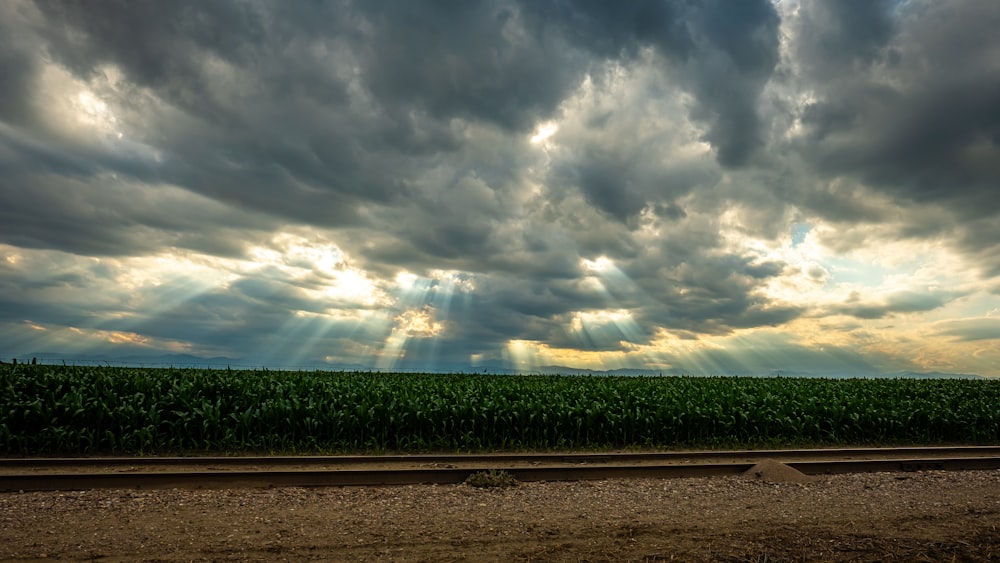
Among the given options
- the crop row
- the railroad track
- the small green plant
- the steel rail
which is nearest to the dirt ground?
the small green plant

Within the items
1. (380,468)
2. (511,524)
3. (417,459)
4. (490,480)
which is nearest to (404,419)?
(417,459)

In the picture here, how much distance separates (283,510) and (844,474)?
447 inches

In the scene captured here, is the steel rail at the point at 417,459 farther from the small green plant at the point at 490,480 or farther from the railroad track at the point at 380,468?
the small green plant at the point at 490,480

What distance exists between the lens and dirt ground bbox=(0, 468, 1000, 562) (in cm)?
707

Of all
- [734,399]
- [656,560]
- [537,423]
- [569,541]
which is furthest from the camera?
[734,399]

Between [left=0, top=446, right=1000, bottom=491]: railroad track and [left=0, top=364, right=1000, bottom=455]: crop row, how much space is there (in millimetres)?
1622

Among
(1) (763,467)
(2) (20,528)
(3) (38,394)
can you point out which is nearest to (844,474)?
(1) (763,467)

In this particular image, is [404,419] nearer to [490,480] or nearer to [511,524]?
[490,480]

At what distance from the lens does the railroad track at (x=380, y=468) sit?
9.96 m

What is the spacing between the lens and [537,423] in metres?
16.3

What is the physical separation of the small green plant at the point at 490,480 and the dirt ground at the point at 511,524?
7.1 inches

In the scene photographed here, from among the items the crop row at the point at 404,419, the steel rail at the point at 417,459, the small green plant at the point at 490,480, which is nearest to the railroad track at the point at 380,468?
the steel rail at the point at 417,459

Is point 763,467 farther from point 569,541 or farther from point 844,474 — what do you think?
point 569,541

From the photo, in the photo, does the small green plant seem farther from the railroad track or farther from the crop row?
the crop row
